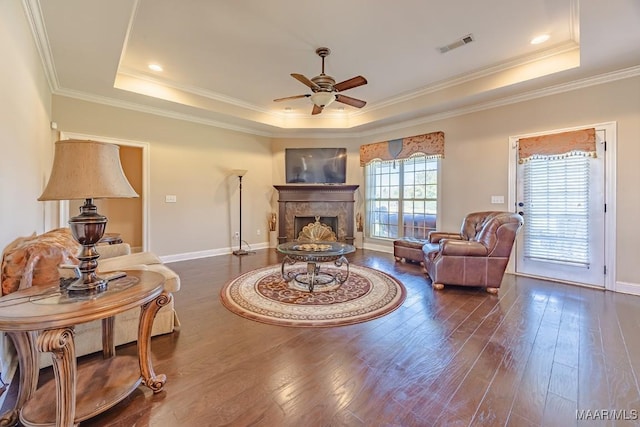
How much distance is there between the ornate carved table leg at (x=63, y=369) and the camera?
1170 millimetres

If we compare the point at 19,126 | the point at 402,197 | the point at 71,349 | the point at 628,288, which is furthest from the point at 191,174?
the point at 628,288

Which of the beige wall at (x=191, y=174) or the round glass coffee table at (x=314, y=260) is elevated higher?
the beige wall at (x=191, y=174)

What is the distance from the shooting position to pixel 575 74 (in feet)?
11.6

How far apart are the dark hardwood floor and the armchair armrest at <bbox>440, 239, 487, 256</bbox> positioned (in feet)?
2.20

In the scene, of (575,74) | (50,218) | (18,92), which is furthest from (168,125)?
(575,74)

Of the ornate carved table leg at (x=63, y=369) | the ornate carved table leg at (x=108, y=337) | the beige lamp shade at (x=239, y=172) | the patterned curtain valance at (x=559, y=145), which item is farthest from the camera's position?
the beige lamp shade at (x=239, y=172)

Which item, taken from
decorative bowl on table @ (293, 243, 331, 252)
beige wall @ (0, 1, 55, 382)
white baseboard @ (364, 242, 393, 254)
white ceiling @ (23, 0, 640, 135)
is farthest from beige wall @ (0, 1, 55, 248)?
white baseboard @ (364, 242, 393, 254)

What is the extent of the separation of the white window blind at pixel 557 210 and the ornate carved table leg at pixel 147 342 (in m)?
4.83

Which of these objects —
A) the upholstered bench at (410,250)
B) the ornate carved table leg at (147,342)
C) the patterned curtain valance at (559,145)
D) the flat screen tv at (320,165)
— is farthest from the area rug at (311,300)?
the flat screen tv at (320,165)

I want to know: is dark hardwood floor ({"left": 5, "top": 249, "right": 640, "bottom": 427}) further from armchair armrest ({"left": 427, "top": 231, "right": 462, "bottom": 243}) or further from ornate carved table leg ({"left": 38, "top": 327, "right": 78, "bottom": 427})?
armchair armrest ({"left": 427, "top": 231, "right": 462, "bottom": 243})

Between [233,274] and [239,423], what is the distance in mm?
2967

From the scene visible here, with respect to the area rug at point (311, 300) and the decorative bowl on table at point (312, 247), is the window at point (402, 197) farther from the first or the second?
the decorative bowl on table at point (312, 247)

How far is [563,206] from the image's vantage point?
3896mm

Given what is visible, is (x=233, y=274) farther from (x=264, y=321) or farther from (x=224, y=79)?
(x=224, y=79)
